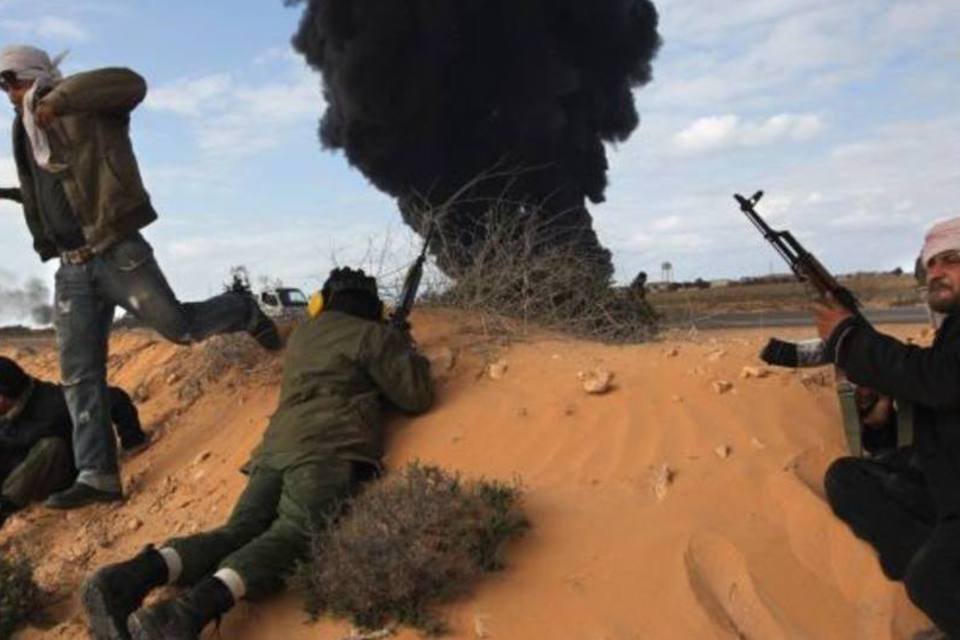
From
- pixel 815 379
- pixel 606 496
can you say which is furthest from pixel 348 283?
pixel 815 379

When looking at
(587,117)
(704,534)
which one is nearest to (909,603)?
(704,534)

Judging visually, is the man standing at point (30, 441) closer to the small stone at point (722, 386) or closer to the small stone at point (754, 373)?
the small stone at point (722, 386)

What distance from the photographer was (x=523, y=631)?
386cm

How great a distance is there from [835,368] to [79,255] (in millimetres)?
3604

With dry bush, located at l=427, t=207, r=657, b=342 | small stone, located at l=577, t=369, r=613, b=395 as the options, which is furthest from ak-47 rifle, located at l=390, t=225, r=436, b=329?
small stone, located at l=577, t=369, r=613, b=395

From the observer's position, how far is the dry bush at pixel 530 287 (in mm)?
6844

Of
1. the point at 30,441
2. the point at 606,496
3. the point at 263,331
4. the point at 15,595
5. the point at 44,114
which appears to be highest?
the point at 44,114

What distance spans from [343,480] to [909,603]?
88.8 inches

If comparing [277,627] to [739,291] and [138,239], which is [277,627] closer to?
[138,239]

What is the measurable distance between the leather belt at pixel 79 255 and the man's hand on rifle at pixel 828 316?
3.41 meters

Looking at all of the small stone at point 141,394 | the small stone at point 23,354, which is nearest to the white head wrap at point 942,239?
the small stone at point 141,394

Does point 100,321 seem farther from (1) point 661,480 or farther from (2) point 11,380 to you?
(1) point 661,480

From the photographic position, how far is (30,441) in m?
5.95

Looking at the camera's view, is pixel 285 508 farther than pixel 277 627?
Yes
